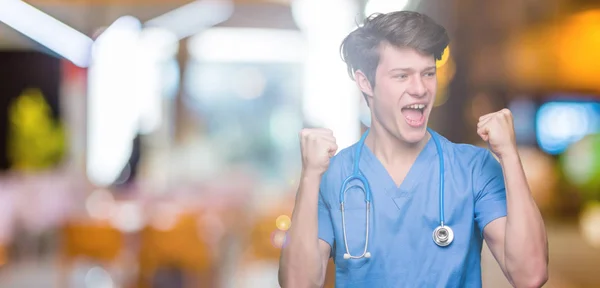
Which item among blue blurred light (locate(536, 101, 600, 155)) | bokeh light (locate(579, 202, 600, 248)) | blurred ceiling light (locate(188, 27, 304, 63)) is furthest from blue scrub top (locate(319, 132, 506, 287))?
bokeh light (locate(579, 202, 600, 248))

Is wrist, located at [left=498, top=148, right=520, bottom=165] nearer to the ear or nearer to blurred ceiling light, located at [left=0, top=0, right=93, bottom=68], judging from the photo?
the ear

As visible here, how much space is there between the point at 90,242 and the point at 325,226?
338 cm

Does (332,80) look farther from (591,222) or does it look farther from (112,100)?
(591,222)

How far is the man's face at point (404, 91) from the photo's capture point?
1489 millimetres

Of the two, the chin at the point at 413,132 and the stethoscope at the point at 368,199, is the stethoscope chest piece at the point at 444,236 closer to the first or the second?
the stethoscope at the point at 368,199

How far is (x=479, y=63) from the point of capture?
5.26 metres

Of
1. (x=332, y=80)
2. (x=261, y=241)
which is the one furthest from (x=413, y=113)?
(x=261, y=241)

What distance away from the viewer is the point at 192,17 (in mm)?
4910

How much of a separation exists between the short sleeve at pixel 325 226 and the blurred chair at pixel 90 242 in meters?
3.34

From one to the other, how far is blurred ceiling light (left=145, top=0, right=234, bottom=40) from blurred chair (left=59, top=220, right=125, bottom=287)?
1.28m

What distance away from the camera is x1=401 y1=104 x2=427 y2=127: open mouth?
1.50m

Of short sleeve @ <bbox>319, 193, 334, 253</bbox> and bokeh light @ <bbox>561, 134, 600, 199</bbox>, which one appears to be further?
bokeh light @ <bbox>561, 134, 600, 199</bbox>

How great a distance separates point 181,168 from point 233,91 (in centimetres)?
59

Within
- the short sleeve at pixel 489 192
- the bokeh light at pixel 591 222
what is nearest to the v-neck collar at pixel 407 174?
the short sleeve at pixel 489 192
